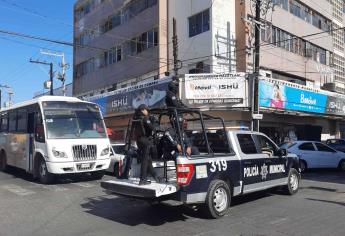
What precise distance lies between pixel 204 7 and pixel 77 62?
70.2 feet

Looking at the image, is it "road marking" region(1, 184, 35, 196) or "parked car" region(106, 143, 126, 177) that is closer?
"road marking" region(1, 184, 35, 196)

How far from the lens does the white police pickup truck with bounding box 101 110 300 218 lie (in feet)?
25.6

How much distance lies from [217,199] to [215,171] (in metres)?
0.56

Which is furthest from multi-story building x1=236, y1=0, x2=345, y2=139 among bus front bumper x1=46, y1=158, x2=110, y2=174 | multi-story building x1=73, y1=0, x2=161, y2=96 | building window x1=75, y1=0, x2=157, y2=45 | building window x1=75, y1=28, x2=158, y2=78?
bus front bumper x1=46, y1=158, x2=110, y2=174

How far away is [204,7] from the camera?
89.4 feet

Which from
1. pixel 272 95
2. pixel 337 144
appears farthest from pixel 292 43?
pixel 337 144

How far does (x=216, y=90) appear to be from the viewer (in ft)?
77.3

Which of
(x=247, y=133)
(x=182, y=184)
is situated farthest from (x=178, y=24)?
(x=182, y=184)

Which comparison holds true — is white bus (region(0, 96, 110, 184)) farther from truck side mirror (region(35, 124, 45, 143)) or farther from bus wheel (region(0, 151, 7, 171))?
bus wheel (region(0, 151, 7, 171))

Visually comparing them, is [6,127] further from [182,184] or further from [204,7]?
[204,7]

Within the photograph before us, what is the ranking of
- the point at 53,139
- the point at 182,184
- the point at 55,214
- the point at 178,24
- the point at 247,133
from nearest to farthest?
the point at 182,184, the point at 55,214, the point at 247,133, the point at 53,139, the point at 178,24

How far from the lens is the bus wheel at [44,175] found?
13.8 meters

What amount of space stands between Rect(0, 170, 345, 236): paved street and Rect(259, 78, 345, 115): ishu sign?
489 inches

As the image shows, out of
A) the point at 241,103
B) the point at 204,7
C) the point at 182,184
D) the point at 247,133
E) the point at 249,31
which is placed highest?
the point at 204,7
